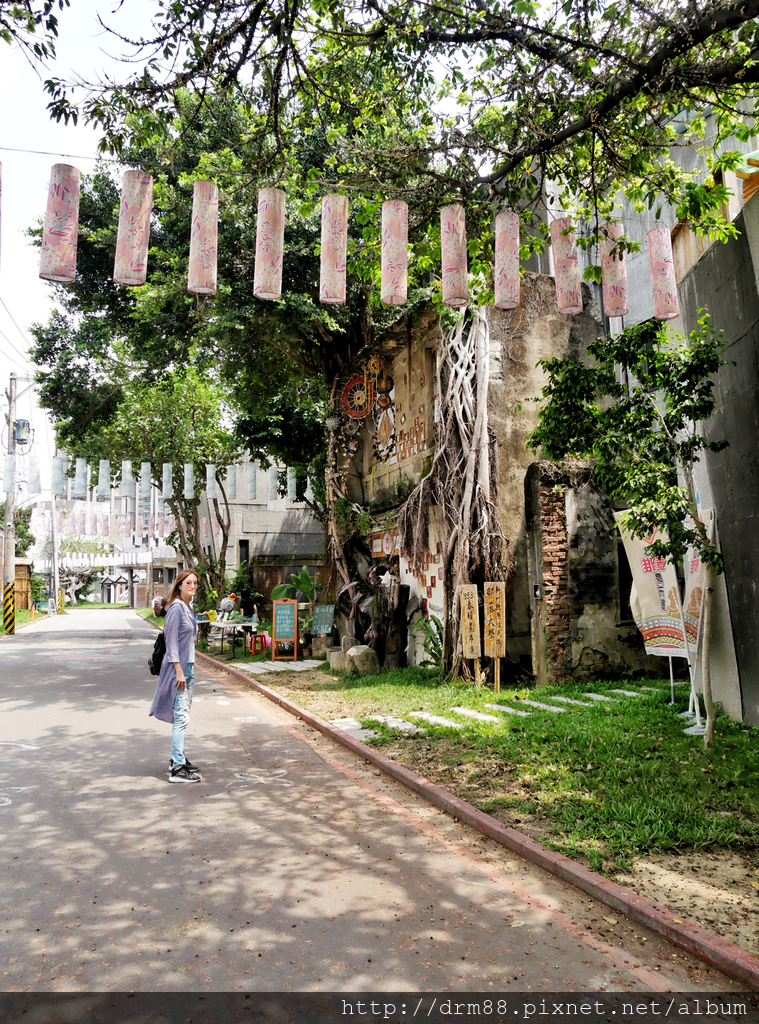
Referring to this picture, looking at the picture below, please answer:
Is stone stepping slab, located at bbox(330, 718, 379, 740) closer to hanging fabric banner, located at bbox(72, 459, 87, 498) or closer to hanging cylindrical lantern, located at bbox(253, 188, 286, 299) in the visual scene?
hanging cylindrical lantern, located at bbox(253, 188, 286, 299)

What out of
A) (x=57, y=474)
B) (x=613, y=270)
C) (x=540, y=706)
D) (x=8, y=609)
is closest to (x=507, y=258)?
(x=613, y=270)

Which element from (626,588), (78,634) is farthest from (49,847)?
(78,634)

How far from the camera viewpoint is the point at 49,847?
14.6 feet

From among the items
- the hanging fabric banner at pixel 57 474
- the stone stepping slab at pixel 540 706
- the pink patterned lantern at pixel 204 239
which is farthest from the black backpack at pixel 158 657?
the hanging fabric banner at pixel 57 474

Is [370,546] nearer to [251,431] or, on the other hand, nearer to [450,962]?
[251,431]

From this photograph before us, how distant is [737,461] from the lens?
23.9 feet

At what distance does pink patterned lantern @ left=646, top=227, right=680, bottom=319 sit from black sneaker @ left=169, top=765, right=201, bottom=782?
19.1ft

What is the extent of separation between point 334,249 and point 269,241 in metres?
0.52

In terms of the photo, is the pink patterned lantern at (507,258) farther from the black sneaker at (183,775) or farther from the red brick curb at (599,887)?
the black sneaker at (183,775)

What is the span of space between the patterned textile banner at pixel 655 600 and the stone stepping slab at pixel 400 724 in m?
3.12

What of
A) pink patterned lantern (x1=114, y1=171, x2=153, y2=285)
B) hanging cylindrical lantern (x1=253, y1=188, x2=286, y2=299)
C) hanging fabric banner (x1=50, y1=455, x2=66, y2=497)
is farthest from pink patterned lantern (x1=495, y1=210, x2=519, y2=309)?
hanging fabric banner (x1=50, y1=455, x2=66, y2=497)

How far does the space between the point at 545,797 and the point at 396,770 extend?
1.50 metres

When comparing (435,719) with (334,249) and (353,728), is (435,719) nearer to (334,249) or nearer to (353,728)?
(353,728)

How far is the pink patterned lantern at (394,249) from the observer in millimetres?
5449
